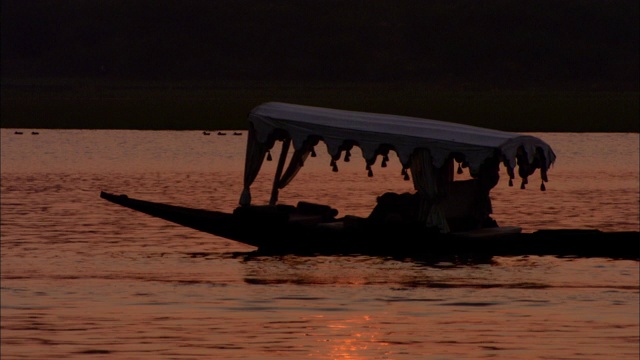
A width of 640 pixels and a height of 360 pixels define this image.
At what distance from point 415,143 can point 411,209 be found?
52.9 inches

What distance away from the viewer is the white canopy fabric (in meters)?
28.0

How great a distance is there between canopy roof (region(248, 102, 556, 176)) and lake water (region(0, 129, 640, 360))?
210 cm

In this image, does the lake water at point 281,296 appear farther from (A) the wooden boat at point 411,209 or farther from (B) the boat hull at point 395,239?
(A) the wooden boat at point 411,209

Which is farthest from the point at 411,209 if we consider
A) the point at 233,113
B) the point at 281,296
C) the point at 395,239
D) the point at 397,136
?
the point at 233,113

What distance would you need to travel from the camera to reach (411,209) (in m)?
28.8

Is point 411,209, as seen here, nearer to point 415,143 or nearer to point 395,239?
point 395,239

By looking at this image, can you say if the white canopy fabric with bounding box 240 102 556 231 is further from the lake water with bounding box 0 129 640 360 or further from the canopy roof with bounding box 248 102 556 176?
the lake water with bounding box 0 129 640 360

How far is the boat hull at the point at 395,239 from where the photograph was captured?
90.7 feet

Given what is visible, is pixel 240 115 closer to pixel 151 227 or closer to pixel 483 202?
pixel 151 227

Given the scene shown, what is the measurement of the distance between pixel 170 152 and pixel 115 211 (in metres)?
36.2

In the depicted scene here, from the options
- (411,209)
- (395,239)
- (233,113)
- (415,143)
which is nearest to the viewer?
(395,239)

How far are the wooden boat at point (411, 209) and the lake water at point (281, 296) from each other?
17.8 inches

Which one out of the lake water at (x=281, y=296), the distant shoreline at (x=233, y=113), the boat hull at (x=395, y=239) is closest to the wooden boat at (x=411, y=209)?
the boat hull at (x=395, y=239)

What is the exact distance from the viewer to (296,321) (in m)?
21.4
